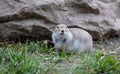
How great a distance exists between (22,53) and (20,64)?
0.54 m

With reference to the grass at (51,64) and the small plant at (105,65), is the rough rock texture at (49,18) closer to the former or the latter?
the grass at (51,64)

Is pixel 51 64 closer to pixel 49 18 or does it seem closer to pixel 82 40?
pixel 82 40

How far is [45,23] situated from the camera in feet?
28.0

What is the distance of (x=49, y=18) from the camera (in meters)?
8.51

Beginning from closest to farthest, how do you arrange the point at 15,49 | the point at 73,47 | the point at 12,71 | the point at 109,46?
the point at 12,71
the point at 15,49
the point at 73,47
the point at 109,46

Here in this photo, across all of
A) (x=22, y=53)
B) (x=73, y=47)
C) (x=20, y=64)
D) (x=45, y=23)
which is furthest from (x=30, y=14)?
(x=20, y=64)

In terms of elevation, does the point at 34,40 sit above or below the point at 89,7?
below

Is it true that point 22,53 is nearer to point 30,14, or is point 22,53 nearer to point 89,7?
point 30,14

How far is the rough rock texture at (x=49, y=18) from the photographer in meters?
8.18

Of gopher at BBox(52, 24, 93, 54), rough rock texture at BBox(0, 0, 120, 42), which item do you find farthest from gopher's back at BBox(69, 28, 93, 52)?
rough rock texture at BBox(0, 0, 120, 42)

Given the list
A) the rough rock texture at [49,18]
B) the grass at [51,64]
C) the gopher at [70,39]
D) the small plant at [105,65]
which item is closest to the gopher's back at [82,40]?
the gopher at [70,39]

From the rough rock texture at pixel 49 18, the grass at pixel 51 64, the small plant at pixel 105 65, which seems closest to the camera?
the grass at pixel 51 64

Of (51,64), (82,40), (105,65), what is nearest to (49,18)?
(82,40)

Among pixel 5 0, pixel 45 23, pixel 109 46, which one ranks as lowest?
pixel 109 46
